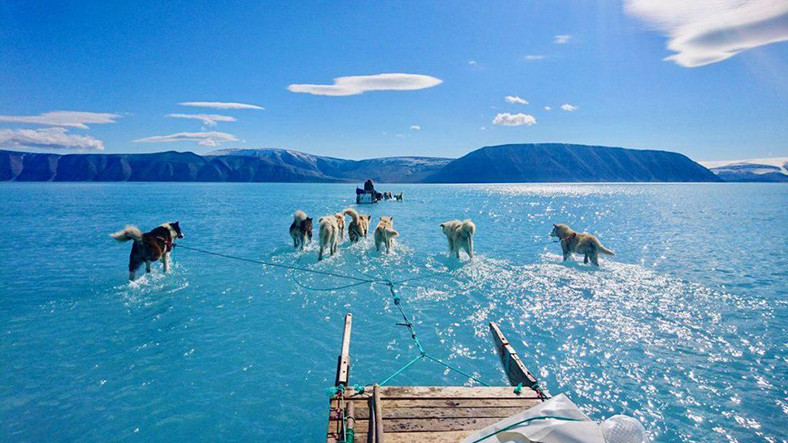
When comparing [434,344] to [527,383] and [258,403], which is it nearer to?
[527,383]

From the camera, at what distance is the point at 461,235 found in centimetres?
1859

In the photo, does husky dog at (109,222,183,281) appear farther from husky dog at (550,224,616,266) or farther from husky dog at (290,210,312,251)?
husky dog at (550,224,616,266)

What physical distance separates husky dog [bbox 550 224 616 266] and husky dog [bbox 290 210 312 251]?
14.8m

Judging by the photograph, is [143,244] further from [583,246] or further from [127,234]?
[583,246]

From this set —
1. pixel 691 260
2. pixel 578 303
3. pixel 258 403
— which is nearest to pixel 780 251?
pixel 691 260

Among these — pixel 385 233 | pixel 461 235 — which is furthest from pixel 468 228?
pixel 385 233

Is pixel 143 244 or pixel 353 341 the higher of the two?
pixel 143 244

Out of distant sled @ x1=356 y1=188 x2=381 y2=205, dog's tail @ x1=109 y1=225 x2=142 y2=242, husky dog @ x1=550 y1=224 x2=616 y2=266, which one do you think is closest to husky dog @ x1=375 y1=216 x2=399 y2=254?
husky dog @ x1=550 y1=224 x2=616 y2=266

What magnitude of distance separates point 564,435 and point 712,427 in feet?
17.2

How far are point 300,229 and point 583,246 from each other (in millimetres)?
15737

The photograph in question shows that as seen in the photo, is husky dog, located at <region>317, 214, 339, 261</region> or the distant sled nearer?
husky dog, located at <region>317, 214, 339, 261</region>

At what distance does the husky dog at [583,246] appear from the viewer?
18000mm

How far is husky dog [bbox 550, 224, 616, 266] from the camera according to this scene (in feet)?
59.1

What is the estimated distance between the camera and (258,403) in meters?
7.23
